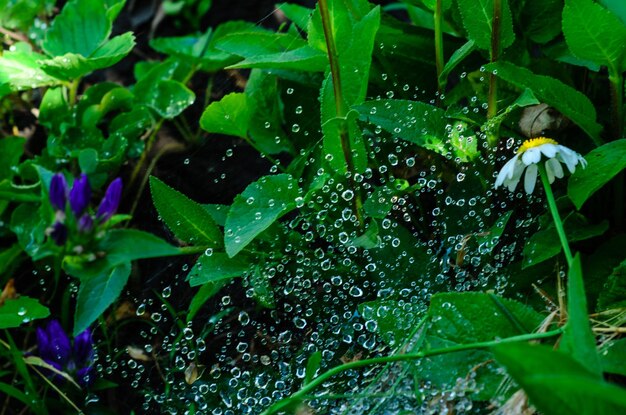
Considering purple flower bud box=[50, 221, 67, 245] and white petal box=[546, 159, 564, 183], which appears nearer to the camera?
purple flower bud box=[50, 221, 67, 245]

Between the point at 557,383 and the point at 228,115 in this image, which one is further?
the point at 228,115

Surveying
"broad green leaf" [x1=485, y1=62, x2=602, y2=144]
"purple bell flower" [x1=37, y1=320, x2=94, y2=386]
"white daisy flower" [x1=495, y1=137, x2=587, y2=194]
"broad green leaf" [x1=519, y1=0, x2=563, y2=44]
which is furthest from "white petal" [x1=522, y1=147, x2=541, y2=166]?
"purple bell flower" [x1=37, y1=320, x2=94, y2=386]

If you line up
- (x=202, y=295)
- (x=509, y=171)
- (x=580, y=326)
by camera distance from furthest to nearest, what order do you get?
1. (x=202, y=295)
2. (x=509, y=171)
3. (x=580, y=326)

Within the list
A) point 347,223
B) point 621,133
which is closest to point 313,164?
point 347,223

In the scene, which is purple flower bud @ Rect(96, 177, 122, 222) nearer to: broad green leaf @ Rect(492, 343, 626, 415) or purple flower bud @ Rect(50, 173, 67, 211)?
purple flower bud @ Rect(50, 173, 67, 211)

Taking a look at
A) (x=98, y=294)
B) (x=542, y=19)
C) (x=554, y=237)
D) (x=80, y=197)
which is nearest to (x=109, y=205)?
(x=80, y=197)

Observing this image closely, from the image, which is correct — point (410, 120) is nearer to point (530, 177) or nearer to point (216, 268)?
point (530, 177)
